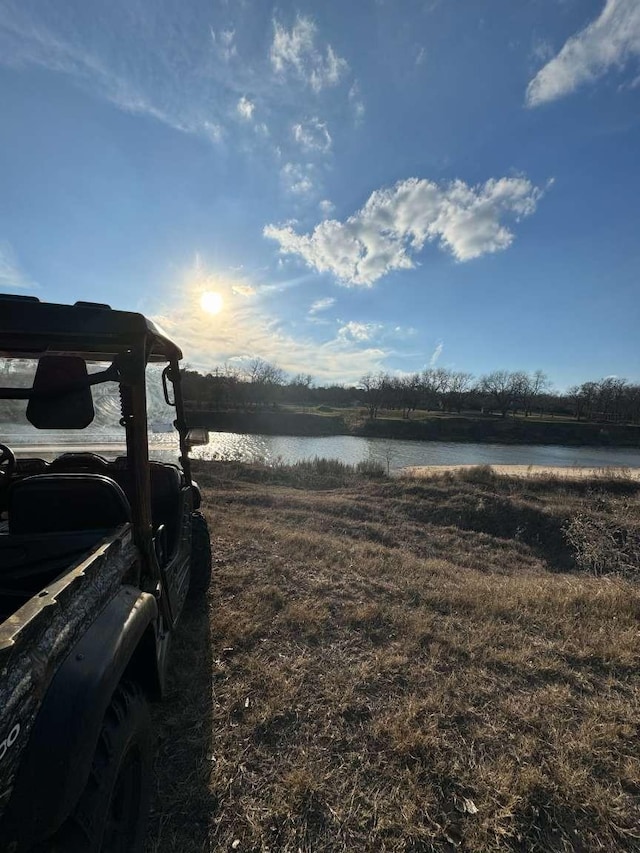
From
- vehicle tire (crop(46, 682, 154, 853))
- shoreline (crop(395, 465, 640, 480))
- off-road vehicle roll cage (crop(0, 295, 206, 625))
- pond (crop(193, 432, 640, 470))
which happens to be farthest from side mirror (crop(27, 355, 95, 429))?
pond (crop(193, 432, 640, 470))

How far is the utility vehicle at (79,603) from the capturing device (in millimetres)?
1072

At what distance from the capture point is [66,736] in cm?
113

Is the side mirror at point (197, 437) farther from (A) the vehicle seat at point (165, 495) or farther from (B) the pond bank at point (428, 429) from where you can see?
(B) the pond bank at point (428, 429)

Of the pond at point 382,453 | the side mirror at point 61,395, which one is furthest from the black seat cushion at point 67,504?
the pond at point 382,453

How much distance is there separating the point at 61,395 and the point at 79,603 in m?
1.06

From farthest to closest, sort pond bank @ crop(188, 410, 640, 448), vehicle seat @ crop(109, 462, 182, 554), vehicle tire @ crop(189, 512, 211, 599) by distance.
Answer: pond bank @ crop(188, 410, 640, 448)
vehicle tire @ crop(189, 512, 211, 599)
vehicle seat @ crop(109, 462, 182, 554)

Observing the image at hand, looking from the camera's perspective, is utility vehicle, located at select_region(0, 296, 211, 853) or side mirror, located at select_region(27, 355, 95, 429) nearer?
utility vehicle, located at select_region(0, 296, 211, 853)

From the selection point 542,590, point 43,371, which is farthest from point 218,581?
point 542,590

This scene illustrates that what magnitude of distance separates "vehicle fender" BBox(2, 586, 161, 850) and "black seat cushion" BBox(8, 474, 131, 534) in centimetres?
48

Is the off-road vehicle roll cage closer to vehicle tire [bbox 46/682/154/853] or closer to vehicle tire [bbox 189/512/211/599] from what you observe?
vehicle tire [bbox 46/682/154/853]

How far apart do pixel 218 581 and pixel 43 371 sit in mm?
2997

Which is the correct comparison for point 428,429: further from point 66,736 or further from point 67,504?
point 66,736

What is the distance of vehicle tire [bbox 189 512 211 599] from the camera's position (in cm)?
377

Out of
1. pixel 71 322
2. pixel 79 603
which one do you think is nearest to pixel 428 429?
pixel 71 322
